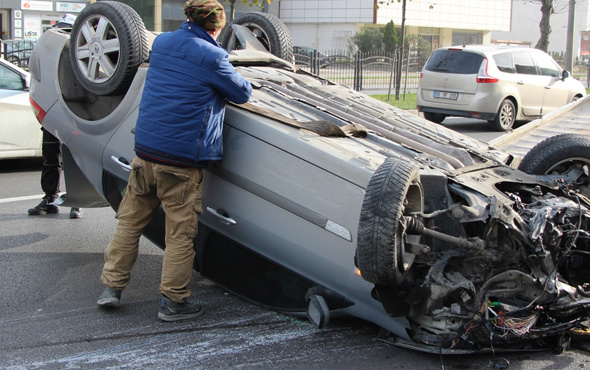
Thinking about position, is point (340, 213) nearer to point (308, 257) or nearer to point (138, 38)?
point (308, 257)

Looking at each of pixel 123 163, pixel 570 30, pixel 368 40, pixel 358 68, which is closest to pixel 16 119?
pixel 123 163

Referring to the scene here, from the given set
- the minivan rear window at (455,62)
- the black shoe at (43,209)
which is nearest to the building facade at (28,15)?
the minivan rear window at (455,62)

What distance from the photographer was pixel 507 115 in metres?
14.0

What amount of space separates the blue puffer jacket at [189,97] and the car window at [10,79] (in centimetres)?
544

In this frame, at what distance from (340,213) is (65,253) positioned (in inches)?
115

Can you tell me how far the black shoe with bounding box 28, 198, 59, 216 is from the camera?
21.6 ft

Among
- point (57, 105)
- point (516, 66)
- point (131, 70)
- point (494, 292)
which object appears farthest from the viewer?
point (516, 66)

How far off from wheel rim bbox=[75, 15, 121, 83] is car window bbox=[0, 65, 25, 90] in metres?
4.10

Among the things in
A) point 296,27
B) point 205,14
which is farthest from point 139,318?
point 296,27

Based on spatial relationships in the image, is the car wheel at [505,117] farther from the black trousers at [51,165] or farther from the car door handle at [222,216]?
the car door handle at [222,216]

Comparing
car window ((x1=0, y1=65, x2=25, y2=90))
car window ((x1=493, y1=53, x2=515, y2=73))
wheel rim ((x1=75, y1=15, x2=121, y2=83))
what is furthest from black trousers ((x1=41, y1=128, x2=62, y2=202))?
car window ((x1=493, y1=53, x2=515, y2=73))

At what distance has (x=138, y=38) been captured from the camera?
4.51m

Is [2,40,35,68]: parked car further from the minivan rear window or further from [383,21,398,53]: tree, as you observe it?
[383,21,398,53]: tree

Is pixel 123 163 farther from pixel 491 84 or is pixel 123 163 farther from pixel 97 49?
pixel 491 84
